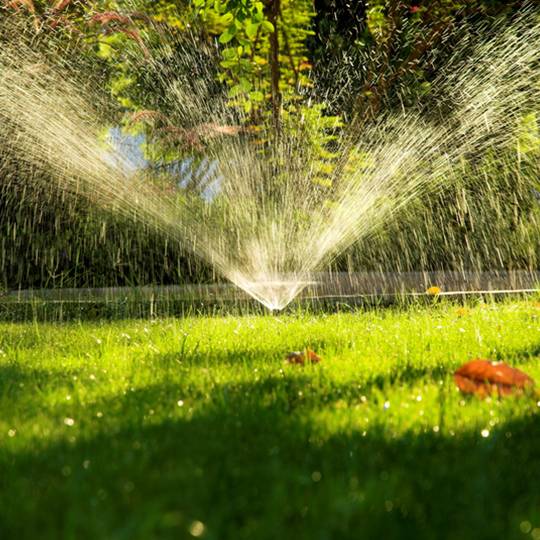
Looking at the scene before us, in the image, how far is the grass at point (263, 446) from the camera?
1.36 metres

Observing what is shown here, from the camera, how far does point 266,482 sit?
5.20ft

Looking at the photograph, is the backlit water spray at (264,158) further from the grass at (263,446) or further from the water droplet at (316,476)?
the water droplet at (316,476)

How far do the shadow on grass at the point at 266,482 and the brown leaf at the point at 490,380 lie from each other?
0.31 metres

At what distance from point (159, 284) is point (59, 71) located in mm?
2746

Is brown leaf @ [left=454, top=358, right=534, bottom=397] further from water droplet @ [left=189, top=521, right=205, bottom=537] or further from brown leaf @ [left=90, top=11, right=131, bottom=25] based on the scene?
brown leaf @ [left=90, top=11, right=131, bottom=25]

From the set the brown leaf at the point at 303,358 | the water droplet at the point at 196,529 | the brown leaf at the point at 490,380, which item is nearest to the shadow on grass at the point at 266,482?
the water droplet at the point at 196,529

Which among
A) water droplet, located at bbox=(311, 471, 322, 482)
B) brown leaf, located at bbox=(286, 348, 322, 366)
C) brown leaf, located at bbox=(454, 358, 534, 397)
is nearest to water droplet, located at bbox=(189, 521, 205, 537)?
water droplet, located at bbox=(311, 471, 322, 482)

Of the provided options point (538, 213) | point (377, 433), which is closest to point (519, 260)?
point (538, 213)

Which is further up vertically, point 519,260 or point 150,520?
point 519,260

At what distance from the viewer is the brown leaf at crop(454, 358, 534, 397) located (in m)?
2.48

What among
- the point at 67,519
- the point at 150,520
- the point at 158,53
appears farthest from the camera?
the point at 158,53

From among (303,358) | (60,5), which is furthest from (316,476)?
(60,5)

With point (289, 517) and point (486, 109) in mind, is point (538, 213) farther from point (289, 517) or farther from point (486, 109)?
point (289, 517)

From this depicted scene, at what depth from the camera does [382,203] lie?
8.28m
